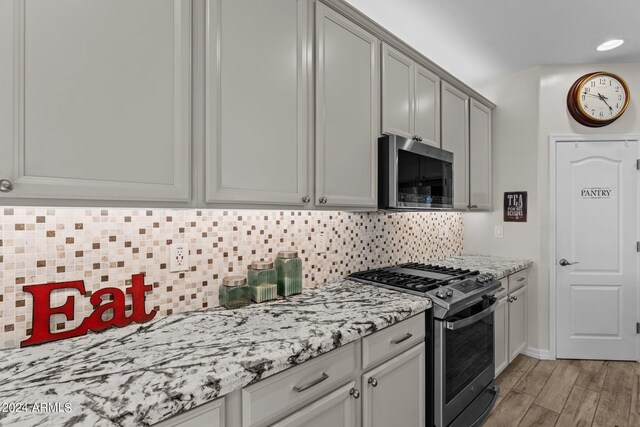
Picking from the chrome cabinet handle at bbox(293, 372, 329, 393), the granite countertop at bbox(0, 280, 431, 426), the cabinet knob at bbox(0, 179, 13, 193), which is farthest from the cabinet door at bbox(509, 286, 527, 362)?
the cabinet knob at bbox(0, 179, 13, 193)

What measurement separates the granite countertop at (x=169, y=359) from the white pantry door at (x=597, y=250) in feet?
7.64

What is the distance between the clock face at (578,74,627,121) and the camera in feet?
9.16

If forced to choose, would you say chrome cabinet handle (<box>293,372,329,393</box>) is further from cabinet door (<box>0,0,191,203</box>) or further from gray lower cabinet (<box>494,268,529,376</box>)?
gray lower cabinet (<box>494,268,529,376</box>)

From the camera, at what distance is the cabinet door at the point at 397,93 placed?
194 centimetres

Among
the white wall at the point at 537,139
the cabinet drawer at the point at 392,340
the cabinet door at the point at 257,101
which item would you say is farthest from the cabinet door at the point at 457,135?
the cabinet door at the point at 257,101

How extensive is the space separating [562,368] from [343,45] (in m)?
3.11

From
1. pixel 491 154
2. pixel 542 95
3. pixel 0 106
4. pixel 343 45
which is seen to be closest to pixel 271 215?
pixel 343 45

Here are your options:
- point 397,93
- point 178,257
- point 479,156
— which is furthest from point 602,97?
point 178,257

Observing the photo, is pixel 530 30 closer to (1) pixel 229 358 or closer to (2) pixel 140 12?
(2) pixel 140 12

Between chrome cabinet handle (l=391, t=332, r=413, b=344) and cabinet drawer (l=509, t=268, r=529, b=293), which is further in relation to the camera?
cabinet drawer (l=509, t=268, r=529, b=293)

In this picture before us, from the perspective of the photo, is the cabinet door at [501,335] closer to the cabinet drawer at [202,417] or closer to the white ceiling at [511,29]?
the white ceiling at [511,29]

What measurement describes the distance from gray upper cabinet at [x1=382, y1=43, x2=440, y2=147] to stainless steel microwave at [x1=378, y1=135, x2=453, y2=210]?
0.39 feet

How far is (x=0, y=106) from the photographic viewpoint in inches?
32.9

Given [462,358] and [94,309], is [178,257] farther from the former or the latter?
[462,358]
